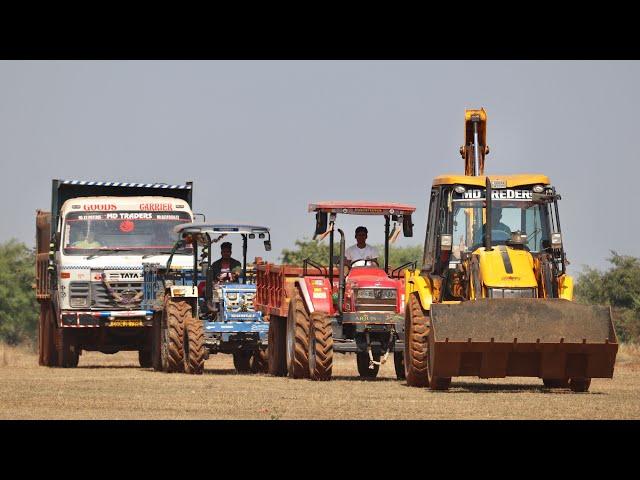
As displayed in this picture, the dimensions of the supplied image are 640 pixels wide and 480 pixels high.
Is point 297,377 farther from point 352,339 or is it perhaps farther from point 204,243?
point 204,243

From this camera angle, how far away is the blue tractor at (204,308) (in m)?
28.3

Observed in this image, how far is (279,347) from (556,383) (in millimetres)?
6073

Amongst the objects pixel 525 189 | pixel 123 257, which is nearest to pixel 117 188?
pixel 123 257

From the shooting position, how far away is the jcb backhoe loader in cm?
2111

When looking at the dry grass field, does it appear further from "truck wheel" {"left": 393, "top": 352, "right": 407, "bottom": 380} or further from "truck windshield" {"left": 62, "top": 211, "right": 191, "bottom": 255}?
"truck windshield" {"left": 62, "top": 211, "right": 191, "bottom": 255}

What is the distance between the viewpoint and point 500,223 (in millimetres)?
22688

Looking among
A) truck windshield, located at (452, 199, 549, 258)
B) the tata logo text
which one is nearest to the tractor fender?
truck windshield, located at (452, 199, 549, 258)

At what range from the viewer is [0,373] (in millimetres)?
29016

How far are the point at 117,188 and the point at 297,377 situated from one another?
30.7ft

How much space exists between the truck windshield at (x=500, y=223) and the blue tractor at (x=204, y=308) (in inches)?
257

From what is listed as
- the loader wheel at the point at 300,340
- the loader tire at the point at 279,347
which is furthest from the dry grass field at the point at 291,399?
the loader tire at the point at 279,347

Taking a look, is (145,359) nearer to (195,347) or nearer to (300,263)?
(195,347)

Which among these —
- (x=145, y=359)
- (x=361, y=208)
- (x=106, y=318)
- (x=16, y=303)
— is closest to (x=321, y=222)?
(x=361, y=208)

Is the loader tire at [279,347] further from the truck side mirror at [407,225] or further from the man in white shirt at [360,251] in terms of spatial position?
the truck side mirror at [407,225]
